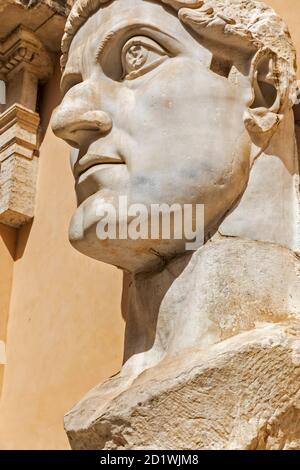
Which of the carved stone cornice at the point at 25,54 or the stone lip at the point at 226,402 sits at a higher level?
the carved stone cornice at the point at 25,54

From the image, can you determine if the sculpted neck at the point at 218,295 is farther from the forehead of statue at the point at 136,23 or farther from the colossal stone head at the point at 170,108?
the forehead of statue at the point at 136,23

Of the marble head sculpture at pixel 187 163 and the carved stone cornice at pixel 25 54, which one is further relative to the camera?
the carved stone cornice at pixel 25 54

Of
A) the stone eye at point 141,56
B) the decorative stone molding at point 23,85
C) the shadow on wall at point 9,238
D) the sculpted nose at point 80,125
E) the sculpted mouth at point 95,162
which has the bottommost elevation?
the sculpted mouth at point 95,162

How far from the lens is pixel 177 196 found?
2.01m

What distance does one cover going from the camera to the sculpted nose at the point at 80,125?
2117mm

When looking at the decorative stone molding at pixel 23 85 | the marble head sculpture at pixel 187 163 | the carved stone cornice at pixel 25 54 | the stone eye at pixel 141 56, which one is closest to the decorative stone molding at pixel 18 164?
the decorative stone molding at pixel 23 85

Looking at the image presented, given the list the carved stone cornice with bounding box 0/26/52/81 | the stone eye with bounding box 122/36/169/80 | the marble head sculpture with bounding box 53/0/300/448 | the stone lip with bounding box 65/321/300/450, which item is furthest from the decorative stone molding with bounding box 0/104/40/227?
the stone lip with bounding box 65/321/300/450

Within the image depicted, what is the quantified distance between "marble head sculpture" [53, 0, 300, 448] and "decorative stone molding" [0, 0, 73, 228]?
4.71 feet

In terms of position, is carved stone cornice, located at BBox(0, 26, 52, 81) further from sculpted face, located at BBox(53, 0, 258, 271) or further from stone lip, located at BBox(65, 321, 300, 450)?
stone lip, located at BBox(65, 321, 300, 450)

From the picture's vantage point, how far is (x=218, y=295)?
6.43 ft

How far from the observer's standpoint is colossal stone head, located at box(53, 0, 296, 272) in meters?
2.04

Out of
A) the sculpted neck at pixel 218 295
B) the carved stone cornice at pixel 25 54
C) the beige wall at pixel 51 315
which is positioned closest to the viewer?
the sculpted neck at pixel 218 295

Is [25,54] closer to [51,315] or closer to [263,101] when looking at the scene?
[51,315]

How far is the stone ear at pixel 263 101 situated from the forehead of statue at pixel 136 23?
12 centimetres
